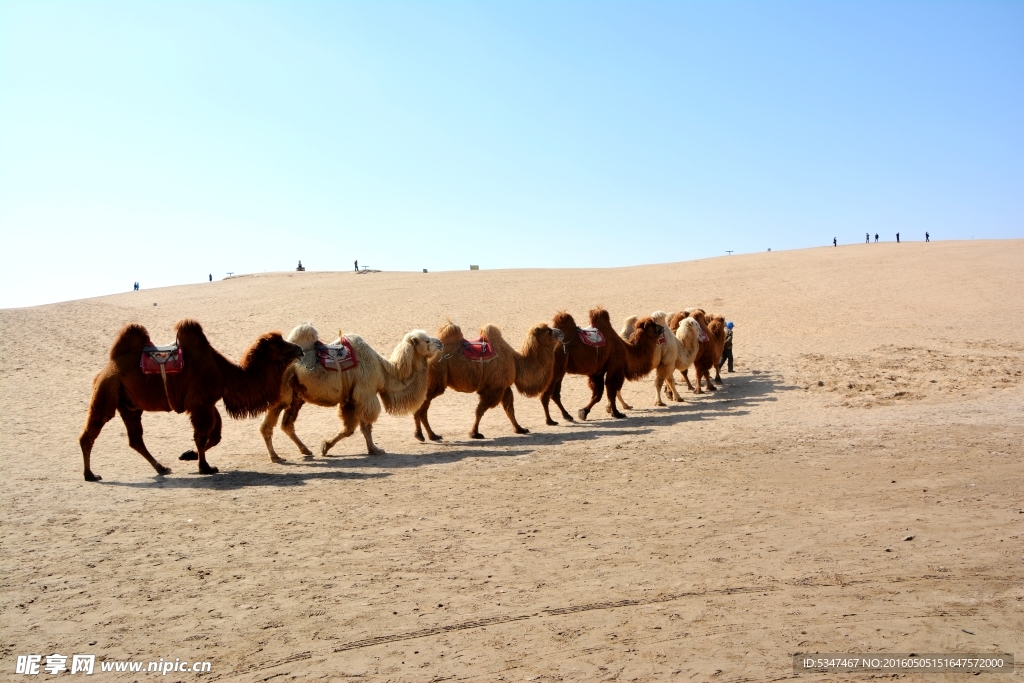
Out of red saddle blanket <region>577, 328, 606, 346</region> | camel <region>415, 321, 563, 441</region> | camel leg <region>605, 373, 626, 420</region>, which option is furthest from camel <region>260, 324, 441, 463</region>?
camel leg <region>605, 373, 626, 420</region>

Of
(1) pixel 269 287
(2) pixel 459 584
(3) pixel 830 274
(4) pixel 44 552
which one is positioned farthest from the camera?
(1) pixel 269 287

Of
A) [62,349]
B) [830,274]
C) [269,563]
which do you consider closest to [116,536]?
[269,563]

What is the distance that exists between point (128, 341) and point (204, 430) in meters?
1.42

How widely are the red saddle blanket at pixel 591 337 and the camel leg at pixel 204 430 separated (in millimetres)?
7032

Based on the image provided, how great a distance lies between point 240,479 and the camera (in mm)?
9789

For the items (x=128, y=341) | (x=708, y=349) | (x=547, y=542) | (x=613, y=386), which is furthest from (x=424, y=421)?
(x=708, y=349)

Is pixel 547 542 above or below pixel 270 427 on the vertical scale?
below

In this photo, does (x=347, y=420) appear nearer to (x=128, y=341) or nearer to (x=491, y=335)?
(x=128, y=341)

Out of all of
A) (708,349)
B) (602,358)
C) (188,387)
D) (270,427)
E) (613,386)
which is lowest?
A: (613,386)

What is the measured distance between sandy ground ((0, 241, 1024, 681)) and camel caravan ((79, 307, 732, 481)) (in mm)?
620

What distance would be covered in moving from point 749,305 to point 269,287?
2785cm

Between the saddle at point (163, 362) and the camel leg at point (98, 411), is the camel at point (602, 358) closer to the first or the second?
the saddle at point (163, 362)

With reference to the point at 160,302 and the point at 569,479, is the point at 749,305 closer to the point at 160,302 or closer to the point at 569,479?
the point at 569,479

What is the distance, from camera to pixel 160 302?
4325cm
